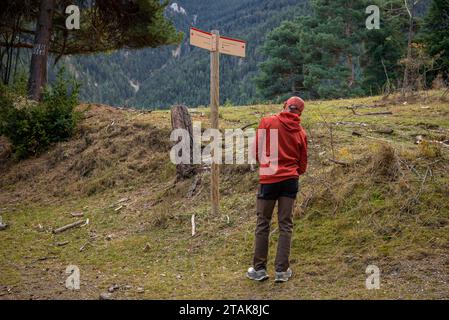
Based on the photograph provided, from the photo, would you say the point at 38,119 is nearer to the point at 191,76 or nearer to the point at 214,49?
the point at 214,49

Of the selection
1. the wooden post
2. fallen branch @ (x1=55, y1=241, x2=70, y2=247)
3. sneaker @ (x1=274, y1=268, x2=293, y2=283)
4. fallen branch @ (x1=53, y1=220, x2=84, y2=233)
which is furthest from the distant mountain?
sneaker @ (x1=274, y1=268, x2=293, y2=283)

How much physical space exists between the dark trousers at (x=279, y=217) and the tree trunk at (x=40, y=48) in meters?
11.7

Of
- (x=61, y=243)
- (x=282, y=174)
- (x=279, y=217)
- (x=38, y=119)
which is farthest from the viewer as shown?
(x=38, y=119)

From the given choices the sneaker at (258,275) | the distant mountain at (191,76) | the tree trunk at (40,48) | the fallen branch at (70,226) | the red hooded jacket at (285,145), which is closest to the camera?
the red hooded jacket at (285,145)

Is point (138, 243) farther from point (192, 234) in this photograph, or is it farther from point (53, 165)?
point (53, 165)

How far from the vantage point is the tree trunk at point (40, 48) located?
54.1 feet

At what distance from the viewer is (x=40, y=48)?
16594 millimetres

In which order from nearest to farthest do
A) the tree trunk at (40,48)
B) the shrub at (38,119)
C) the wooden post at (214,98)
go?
the wooden post at (214,98), the shrub at (38,119), the tree trunk at (40,48)

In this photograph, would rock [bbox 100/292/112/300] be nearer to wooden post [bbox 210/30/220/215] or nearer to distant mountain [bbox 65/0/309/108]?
wooden post [bbox 210/30/220/215]

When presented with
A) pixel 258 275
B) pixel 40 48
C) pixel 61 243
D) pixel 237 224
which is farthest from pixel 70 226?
pixel 40 48

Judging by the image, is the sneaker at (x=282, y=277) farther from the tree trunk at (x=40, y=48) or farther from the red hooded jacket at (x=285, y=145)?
the tree trunk at (x=40, y=48)

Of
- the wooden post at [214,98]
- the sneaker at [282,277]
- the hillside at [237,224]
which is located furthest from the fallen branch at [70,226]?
the sneaker at [282,277]

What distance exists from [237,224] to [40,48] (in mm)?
10622

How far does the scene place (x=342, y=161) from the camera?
888 centimetres
